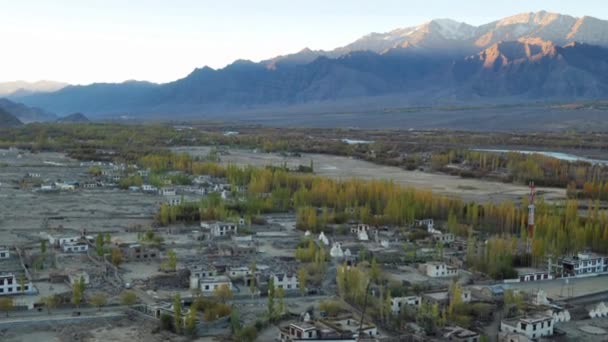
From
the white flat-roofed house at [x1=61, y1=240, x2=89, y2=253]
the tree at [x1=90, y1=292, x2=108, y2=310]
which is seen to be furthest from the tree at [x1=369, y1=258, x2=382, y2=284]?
the white flat-roofed house at [x1=61, y1=240, x2=89, y2=253]

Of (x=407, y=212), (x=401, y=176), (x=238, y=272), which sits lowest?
(x=401, y=176)

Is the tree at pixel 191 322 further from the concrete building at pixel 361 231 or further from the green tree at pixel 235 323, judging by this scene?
the concrete building at pixel 361 231

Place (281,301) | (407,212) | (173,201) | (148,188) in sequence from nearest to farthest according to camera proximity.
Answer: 1. (281,301)
2. (407,212)
3. (173,201)
4. (148,188)

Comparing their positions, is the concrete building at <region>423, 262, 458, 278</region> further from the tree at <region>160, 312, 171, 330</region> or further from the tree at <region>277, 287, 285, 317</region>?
the tree at <region>160, 312, 171, 330</region>

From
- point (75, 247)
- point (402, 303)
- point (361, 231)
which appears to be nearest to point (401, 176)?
point (361, 231)

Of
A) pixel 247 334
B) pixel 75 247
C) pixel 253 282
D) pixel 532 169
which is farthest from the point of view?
pixel 532 169

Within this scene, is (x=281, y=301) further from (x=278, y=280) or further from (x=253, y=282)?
(x=278, y=280)

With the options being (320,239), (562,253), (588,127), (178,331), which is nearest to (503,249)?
(562,253)

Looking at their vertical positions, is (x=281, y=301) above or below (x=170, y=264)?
above
